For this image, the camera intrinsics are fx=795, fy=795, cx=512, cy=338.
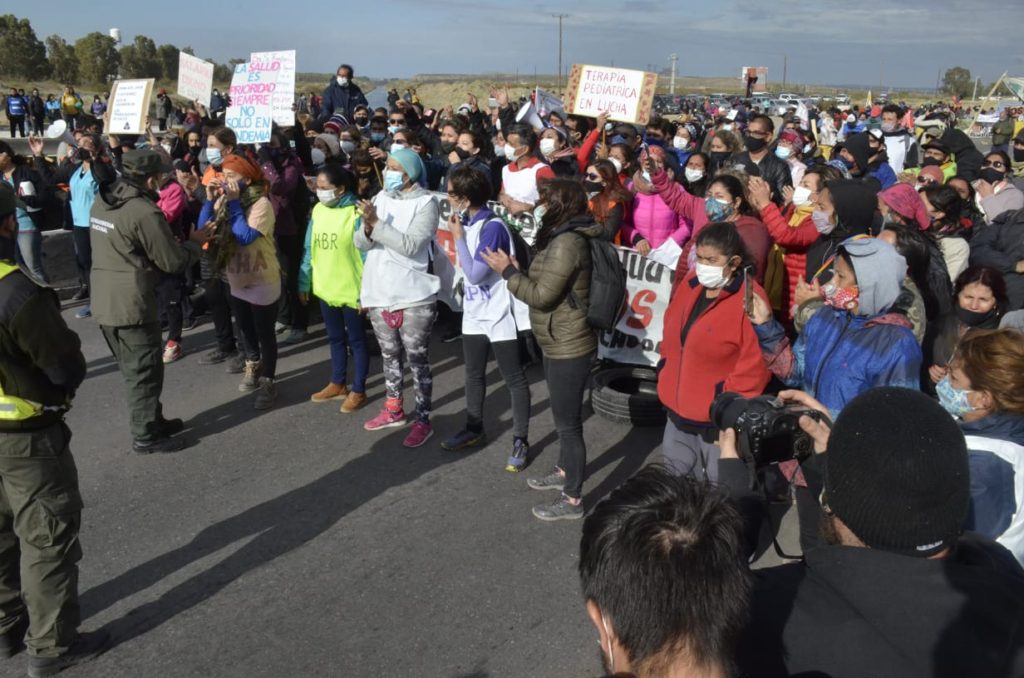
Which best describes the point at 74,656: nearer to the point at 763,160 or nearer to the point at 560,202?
the point at 560,202

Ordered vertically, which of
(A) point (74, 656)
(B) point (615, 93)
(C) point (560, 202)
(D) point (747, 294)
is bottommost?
(A) point (74, 656)

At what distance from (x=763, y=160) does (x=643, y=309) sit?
3054mm

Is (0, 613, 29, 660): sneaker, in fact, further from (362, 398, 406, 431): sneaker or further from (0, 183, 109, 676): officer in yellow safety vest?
(362, 398, 406, 431): sneaker

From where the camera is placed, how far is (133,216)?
527 cm

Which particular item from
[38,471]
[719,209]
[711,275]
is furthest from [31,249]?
[711,275]

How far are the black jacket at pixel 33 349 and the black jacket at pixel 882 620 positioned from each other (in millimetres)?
3090

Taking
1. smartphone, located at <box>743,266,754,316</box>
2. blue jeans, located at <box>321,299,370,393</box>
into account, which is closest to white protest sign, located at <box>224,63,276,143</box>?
blue jeans, located at <box>321,299,370,393</box>

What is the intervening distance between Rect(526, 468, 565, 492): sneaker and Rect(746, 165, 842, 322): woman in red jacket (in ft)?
6.84

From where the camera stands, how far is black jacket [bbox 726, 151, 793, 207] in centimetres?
820

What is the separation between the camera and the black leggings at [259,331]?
6.51m

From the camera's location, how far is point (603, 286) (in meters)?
4.48

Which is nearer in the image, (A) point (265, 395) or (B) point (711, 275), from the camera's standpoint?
(B) point (711, 275)

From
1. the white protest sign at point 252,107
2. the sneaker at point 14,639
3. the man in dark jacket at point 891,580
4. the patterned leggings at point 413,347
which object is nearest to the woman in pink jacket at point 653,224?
the patterned leggings at point 413,347

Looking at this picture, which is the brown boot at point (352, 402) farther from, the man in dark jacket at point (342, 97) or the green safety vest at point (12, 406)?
the man in dark jacket at point (342, 97)
